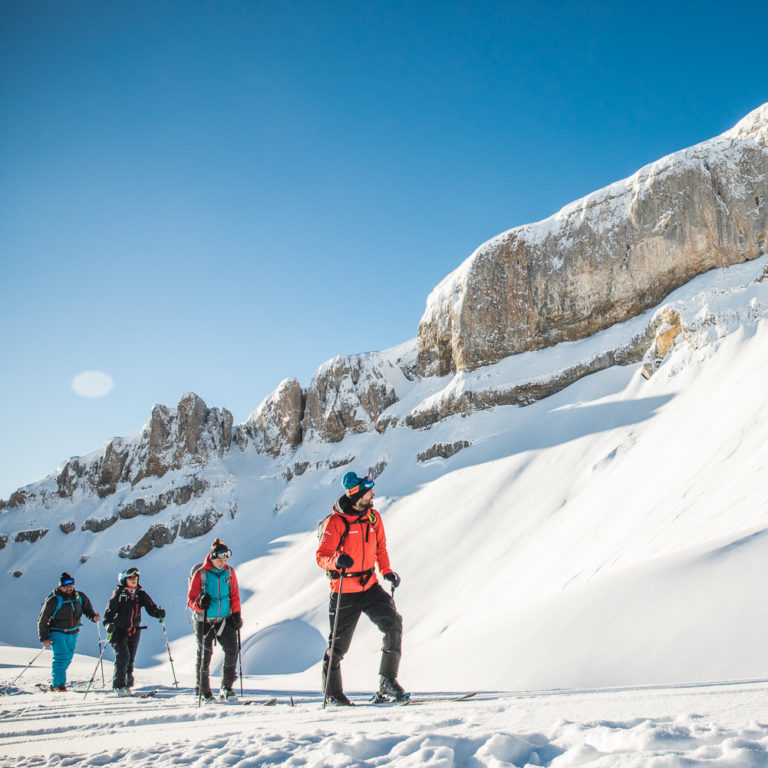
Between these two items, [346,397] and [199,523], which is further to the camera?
[346,397]

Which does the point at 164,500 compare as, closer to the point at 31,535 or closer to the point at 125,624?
the point at 31,535

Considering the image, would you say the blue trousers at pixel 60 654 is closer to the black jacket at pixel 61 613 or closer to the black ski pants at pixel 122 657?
the black jacket at pixel 61 613

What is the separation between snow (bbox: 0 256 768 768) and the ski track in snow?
2 centimetres

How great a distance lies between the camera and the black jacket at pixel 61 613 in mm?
8695

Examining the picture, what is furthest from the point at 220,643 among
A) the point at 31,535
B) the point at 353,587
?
the point at 31,535

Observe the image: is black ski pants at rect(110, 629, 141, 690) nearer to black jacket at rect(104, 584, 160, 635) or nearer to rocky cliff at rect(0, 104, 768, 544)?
black jacket at rect(104, 584, 160, 635)

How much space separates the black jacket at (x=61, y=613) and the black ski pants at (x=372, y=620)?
5.84 metres

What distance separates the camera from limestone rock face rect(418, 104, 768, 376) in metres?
23.3

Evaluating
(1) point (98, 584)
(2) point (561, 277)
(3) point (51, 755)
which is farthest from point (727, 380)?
(1) point (98, 584)

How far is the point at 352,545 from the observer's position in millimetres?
5016

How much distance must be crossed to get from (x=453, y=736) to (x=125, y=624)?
7446 millimetres

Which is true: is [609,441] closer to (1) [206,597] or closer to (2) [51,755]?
(1) [206,597]

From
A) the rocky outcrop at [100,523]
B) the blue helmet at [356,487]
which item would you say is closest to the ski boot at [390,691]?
the blue helmet at [356,487]

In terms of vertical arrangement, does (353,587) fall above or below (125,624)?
above
